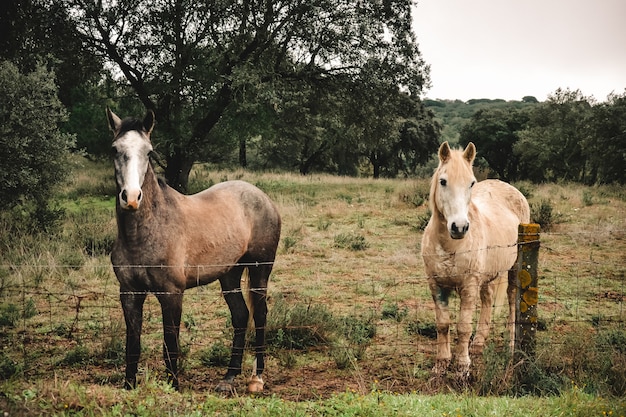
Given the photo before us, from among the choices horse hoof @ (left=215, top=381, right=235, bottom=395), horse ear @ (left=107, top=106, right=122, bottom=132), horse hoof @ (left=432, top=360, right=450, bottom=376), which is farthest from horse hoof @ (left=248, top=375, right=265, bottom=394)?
horse ear @ (left=107, top=106, right=122, bottom=132)

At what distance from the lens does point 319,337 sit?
18.9 ft

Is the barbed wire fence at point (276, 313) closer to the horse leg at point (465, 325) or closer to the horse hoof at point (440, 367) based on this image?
the horse hoof at point (440, 367)

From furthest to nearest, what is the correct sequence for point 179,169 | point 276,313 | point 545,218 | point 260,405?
1. point 179,169
2. point 545,218
3. point 276,313
4. point 260,405

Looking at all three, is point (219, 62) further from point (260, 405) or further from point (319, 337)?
point (260, 405)

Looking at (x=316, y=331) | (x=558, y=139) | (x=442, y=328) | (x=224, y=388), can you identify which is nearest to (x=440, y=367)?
(x=442, y=328)

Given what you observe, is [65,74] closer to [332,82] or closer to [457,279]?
[332,82]

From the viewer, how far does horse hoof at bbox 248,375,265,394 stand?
452 cm

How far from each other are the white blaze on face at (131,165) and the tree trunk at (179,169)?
42.9 feet

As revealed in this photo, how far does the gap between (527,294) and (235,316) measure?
9.57ft

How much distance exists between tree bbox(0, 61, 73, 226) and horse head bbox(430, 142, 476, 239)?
25.9ft

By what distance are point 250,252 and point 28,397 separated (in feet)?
7.87

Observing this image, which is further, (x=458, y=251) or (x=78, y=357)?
(x=78, y=357)

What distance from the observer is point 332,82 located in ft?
62.6

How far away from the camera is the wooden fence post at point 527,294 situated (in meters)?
4.47
